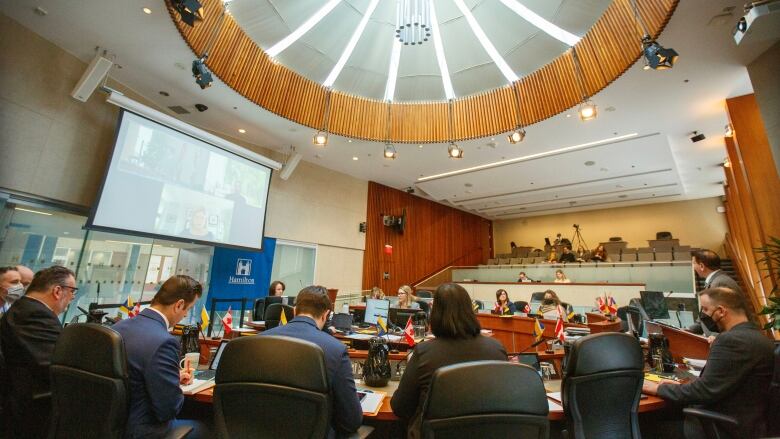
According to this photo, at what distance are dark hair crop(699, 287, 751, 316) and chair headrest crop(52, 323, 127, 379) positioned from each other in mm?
3413

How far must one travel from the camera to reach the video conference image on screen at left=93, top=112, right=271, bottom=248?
5.10m

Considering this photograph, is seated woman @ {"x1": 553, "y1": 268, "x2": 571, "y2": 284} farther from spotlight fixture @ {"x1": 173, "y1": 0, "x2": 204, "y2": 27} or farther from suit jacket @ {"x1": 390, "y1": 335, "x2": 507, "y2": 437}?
spotlight fixture @ {"x1": 173, "y1": 0, "x2": 204, "y2": 27}

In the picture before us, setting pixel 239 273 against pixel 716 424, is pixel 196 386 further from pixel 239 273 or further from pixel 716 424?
pixel 239 273

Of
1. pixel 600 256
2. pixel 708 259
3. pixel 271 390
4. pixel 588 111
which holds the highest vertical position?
pixel 588 111

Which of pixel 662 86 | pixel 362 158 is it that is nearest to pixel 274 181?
pixel 362 158

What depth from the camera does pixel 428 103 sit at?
7.42 meters

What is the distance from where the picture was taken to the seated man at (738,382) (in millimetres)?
1837

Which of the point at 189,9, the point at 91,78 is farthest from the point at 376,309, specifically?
the point at 91,78

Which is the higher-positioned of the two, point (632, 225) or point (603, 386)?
point (632, 225)

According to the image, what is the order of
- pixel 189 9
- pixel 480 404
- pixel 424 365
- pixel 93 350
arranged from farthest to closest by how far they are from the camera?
1. pixel 189 9
2. pixel 424 365
3. pixel 93 350
4. pixel 480 404

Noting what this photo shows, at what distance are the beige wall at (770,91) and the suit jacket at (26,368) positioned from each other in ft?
23.2

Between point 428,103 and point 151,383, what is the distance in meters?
7.01

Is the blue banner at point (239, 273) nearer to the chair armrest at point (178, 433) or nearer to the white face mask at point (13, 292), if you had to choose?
the white face mask at point (13, 292)

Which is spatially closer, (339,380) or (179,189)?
(339,380)
